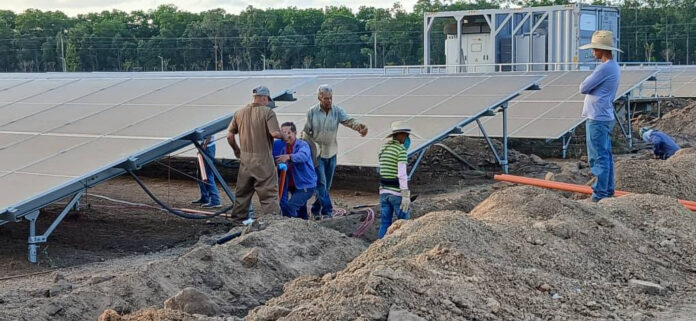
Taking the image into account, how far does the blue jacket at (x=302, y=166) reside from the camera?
1030cm

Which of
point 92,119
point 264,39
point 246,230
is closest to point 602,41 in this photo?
point 246,230

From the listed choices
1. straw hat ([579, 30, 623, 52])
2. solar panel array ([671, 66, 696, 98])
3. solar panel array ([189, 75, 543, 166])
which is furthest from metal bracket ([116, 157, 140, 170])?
solar panel array ([671, 66, 696, 98])

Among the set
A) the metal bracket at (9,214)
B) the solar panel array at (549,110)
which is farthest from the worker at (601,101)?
the solar panel array at (549,110)

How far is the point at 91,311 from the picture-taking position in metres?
6.65

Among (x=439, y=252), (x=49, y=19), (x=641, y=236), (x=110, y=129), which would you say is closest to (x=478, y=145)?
(x=110, y=129)

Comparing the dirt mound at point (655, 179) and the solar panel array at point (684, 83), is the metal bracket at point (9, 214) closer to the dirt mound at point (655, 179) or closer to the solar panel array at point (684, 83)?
the dirt mound at point (655, 179)

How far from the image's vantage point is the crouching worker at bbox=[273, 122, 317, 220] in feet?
33.6

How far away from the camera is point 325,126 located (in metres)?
11.1

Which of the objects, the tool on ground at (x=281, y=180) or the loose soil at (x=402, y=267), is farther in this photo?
the tool on ground at (x=281, y=180)

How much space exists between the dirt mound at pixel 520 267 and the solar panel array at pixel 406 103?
4.66 m

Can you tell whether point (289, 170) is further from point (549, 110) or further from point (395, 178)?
point (549, 110)

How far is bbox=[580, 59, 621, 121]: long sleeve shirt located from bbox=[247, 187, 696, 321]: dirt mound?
963mm

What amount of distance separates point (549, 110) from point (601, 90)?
10.6m

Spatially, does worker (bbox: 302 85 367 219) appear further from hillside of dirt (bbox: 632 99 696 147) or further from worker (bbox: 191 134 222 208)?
hillside of dirt (bbox: 632 99 696 147)
